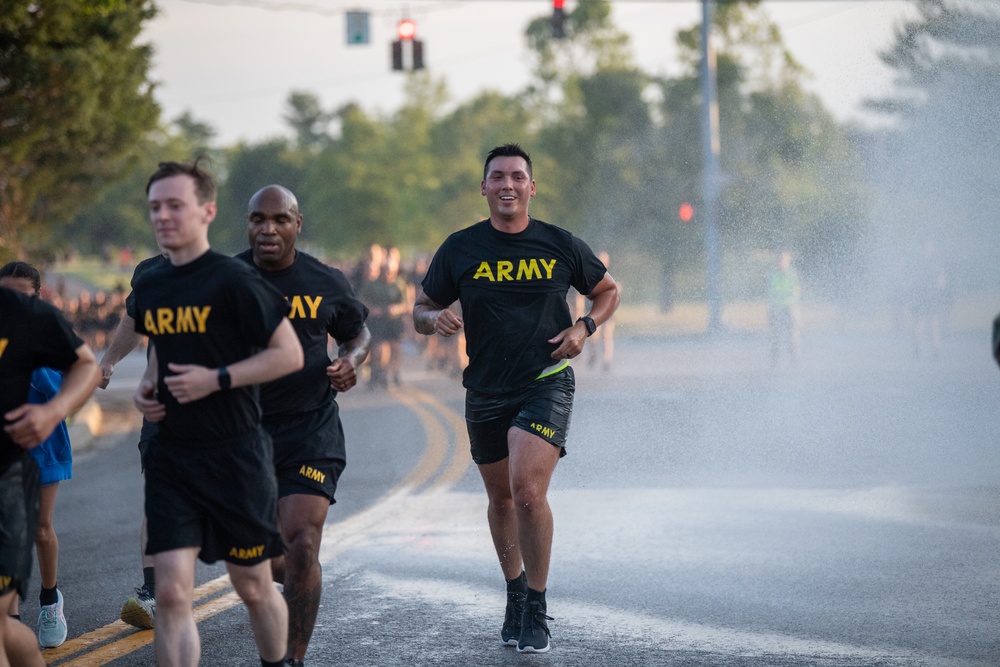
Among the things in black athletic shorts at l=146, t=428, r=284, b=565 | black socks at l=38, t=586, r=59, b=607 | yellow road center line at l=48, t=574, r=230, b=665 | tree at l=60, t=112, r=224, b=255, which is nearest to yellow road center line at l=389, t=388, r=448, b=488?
yellow road center line at l=48, t=574, r=230, b=665

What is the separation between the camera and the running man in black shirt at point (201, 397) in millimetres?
4113

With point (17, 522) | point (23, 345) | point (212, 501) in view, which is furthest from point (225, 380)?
point (17, 522)

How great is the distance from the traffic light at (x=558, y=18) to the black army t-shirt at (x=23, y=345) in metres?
18.9

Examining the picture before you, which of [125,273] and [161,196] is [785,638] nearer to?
[161,196]

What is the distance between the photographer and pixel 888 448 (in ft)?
33.0

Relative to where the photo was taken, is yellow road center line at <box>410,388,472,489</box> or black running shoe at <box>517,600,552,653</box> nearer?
black running shoe at <box>517,600,552,653</box>

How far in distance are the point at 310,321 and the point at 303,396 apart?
30 cm

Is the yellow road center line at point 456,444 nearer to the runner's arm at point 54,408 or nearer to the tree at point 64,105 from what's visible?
the runner's arm at point 54,408

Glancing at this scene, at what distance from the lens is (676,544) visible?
7262mm

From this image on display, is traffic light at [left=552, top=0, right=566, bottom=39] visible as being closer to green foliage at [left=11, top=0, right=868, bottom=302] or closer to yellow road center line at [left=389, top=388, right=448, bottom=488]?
green foliage at [left=11, top=0, right=868, bottom=302]

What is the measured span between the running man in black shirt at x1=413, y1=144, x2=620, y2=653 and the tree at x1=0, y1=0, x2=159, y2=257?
31.2 ft

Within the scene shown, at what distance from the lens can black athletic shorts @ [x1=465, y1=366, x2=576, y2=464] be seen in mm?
5539

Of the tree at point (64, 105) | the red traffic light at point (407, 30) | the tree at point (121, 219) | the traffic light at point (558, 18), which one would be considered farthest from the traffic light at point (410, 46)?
the tree at point (121, 219)

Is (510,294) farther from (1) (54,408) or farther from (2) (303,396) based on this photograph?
(1) (54,408)
